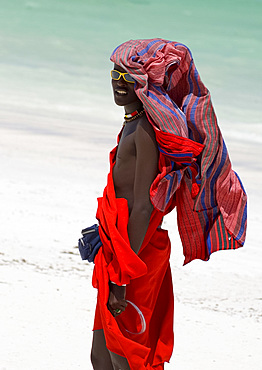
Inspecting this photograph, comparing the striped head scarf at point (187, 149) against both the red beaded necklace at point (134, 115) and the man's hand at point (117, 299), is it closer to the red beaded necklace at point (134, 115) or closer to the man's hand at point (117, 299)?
the red beaded necklace at point (134, 115)

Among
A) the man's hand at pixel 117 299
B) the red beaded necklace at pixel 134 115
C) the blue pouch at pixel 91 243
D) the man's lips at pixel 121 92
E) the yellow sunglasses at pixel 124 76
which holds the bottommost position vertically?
the man's hand at pixel 117 299

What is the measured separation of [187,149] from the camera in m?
2.76

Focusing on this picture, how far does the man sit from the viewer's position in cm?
278

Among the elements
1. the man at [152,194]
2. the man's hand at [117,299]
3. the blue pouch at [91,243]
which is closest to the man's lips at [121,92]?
the man at [152,194]

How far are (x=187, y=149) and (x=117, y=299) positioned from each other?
75 cm

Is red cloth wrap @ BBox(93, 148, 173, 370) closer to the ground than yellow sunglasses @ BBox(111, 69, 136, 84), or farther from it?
closer to the ground

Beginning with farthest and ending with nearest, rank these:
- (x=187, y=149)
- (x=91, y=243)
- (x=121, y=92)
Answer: (x=91, y=243)
(x=121, y=92)
(x=187, y=149)

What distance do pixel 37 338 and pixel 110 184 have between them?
6.59ft

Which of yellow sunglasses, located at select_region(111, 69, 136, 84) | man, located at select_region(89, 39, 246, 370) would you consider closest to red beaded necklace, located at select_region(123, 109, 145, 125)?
man, located at select_region(89, 39, 246, 370)

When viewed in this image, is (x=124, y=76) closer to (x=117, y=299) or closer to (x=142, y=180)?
(x=142, y=180)

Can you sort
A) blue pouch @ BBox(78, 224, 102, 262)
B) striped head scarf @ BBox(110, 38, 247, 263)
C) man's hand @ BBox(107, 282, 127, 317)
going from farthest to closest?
1. blue pouch @ BBox(78, 224, 102, 262)
2. man's hand @ BBox(107, 282, 127, 317)
3. striped head scarf @ BBox(110, 38, 247, 263)

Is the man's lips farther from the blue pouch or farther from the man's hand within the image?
the man's hand

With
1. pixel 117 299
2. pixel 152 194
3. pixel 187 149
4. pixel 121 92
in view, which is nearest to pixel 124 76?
pixel 121 92

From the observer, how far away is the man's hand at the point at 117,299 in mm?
2871
